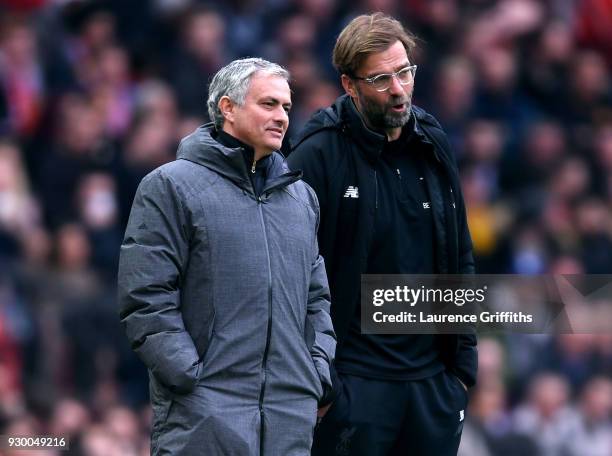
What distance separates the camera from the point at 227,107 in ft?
12.9

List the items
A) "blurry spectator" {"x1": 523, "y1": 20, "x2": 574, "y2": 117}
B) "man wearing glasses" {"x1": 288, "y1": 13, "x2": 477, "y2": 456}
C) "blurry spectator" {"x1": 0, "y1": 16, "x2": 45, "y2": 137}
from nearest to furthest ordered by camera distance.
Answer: "man wearing glasses" {"x1": 288, "y1": 13, "x2": 477, "y2": 456}
"blurry spectator" {"x1": 0, "y1": 16, "x2": 45, "y2": 137}
"blurry spectator" {"x1": 523, "y1": 20, "x2": 574, "y2": 117}

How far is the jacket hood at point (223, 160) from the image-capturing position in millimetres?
3855

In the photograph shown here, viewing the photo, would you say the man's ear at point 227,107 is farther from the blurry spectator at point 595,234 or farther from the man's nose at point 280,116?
the blurry spectator at point 595,234

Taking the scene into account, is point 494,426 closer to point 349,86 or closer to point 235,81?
point 349,86

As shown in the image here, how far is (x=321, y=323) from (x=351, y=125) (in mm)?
698

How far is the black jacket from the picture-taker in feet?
13.9

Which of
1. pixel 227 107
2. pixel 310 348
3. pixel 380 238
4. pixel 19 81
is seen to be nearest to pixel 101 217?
pixel 19 81

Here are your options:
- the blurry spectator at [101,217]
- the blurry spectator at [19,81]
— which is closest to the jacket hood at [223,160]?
the blurry spectator at [101,217]

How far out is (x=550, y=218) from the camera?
28.8 feet

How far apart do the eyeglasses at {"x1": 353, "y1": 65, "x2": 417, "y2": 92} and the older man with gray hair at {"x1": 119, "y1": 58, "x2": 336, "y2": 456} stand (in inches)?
16.8

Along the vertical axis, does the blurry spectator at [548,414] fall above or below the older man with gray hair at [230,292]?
below

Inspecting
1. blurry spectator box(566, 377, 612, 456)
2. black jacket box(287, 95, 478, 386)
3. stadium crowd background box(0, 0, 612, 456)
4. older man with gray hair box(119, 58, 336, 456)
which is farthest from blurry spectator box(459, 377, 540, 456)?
older man with gray hair box(119, 58, 336, 456)

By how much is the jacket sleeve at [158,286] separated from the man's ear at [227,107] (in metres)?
0.28

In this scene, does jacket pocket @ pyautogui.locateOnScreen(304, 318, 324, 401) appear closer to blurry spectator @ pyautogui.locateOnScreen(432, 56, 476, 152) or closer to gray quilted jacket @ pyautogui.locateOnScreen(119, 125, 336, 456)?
gray quilted jacket @ pyautogui.locateOnScreen(119, 125, 336, 456)
